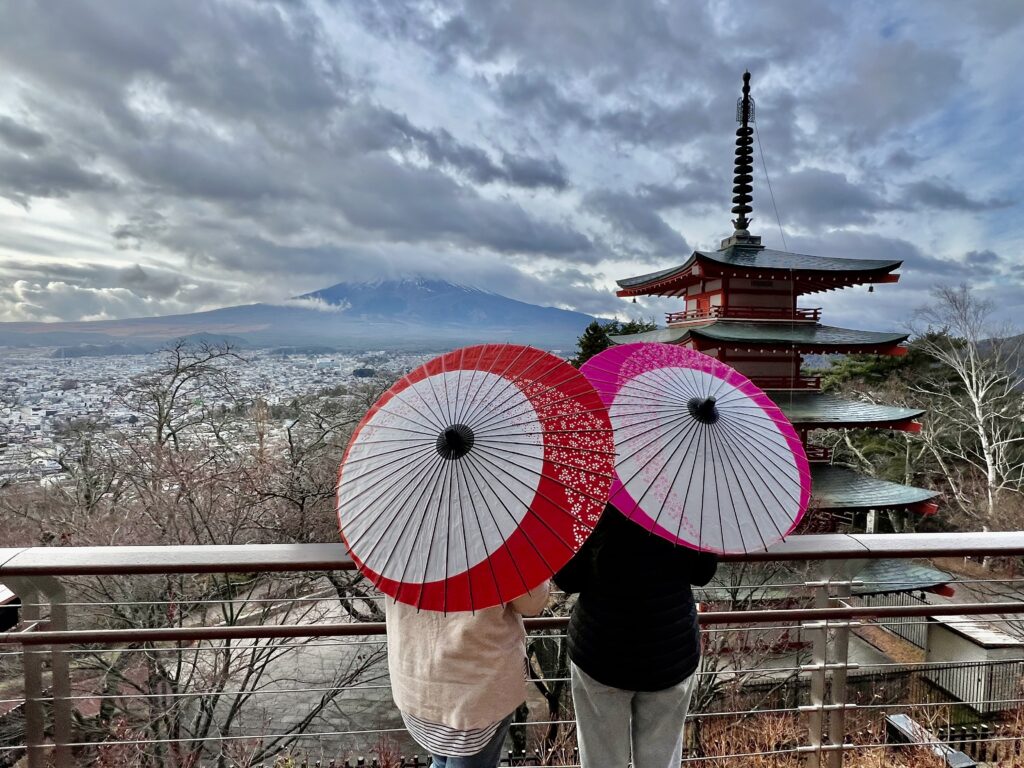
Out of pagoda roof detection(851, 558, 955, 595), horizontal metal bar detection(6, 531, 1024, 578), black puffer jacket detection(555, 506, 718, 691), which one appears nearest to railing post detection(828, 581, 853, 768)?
horizontal metal bar detection(6, 531, 1024, 578)

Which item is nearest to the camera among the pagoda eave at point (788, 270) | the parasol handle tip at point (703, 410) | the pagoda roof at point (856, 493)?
the parasol handle tip at point (703, 410)

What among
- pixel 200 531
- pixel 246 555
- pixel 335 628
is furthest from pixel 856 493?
pixel 200 531

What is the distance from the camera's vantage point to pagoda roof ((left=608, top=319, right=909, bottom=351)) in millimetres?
8773

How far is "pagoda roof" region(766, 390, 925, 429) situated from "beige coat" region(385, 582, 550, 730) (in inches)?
324

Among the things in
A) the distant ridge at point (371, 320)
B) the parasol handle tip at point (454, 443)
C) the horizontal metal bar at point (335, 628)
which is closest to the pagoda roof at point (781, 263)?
the horizontal metal bar at point (335, 628)

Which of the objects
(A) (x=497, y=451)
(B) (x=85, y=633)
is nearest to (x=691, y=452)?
(A) (x=497, y=451)

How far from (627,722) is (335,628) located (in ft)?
2.67

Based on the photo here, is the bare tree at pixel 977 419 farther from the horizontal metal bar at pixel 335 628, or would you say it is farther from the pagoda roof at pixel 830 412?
the horizontal metal bar at pixel 335 628

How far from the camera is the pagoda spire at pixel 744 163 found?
34.8 feet

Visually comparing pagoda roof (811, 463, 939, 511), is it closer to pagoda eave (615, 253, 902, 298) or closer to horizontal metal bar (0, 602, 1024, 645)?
pagoda eave (615, 253, 902, 298)

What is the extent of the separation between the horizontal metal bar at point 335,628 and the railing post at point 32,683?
0.07 m

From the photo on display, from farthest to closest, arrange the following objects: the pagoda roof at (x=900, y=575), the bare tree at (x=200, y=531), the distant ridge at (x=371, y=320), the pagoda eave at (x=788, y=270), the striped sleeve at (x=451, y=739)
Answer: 1. the distant ridge at (x=371, y=320)
2. the pagoda eave at (x=788, y=270)
3. the pagoda roof at (x=900, y=575)
4. the bare tree at (x=200, y=531)
5. the striped sleeve at (x=451, y=739)

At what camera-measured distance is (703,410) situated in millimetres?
1231

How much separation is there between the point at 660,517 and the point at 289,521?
7170 mm
